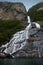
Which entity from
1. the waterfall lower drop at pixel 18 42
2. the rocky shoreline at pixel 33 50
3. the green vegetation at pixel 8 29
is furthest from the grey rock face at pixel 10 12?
the rocky shoreline at pixel 33 50

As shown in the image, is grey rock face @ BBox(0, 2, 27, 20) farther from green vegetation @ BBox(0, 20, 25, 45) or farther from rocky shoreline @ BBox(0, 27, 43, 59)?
rocky shoreline @ BBox(0, 27, 43, 59)

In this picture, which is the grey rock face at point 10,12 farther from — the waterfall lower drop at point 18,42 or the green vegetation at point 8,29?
the waterfall lower drop at point 18,42

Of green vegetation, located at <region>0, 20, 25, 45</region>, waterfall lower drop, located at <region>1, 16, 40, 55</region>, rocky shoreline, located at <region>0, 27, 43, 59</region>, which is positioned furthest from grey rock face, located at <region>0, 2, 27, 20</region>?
rocky shoreline, located at <region>0, 27, 43, 59</region>

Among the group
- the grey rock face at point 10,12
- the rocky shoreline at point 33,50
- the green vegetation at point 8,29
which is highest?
the grey rock face at point 10,12

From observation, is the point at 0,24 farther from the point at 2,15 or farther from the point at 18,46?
the point at 18,46

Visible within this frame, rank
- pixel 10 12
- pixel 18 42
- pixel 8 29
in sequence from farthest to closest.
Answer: pixel 10 12 < pixel 8 29 < pixel 18 42

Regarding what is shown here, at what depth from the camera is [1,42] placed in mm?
109375

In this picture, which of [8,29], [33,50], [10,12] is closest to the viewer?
[33,50]

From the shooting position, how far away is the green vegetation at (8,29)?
368 feet

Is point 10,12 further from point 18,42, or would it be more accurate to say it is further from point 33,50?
point 33,50

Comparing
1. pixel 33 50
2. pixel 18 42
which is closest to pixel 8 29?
pixel 18 42

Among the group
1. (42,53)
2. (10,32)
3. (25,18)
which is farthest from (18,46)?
(25,18)

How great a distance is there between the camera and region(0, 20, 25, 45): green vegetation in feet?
368

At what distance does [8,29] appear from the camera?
127188 millimetres
